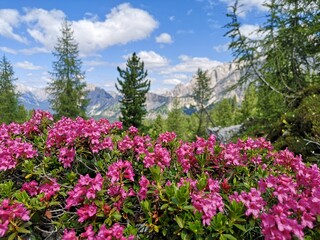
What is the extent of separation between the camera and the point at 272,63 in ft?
45.3

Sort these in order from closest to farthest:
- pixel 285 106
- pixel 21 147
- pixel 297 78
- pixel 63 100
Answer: pixel 21 147 → pixel 285 106 → pixel 297 78 → pixel 63 100

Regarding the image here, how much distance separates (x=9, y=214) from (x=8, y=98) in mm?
39722

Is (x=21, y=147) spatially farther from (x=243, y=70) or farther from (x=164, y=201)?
(x=243, y=70)

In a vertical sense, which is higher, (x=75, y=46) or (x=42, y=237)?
(x=75, y=46)

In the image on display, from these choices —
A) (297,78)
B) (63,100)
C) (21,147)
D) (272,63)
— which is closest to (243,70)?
(272,63)

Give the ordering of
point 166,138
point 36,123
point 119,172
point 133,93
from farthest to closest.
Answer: point 133,93, point 36,123, point 166,138, point 119,172

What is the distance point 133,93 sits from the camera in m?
29.2

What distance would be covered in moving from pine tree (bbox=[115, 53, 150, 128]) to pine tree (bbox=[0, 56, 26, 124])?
54.2ft

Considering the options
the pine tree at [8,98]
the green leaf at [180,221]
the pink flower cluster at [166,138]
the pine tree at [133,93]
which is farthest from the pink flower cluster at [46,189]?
the pine tree at [8,98]

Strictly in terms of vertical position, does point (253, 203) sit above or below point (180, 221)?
above

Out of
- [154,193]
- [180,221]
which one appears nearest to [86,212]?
[154,193]

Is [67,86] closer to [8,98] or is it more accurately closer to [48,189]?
[8,98]

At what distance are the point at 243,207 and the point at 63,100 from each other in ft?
114

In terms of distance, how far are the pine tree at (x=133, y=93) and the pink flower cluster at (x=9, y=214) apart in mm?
25211
